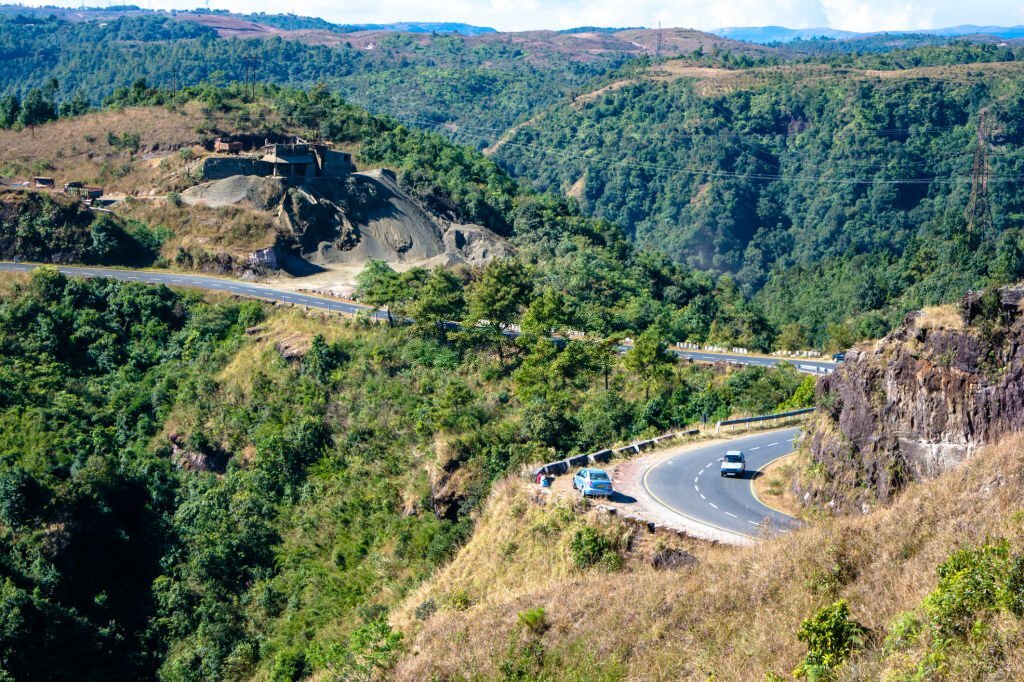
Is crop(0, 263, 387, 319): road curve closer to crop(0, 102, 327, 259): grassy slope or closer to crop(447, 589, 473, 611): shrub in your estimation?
crop(0, 102, 327, 259): grassy slope

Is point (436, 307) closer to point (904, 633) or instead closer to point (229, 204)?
point (229, 204)

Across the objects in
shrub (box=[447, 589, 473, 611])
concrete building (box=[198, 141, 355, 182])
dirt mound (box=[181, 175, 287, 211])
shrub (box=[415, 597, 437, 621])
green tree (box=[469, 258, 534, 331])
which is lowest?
shrub (box=[415, 597, 437, 621])

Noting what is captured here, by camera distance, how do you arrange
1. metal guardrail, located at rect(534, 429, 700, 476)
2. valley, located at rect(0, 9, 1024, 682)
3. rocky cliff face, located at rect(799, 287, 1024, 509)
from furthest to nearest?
metal guardrail, located at rect(534, 429, 700, 476), rocky cliff face, located at rect(799, 287, 1024, 509), valley, located at rect(0, 9, 1024, 682)

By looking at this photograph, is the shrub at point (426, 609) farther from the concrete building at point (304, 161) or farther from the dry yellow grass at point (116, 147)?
the dry yellow grass at point (116, 147)

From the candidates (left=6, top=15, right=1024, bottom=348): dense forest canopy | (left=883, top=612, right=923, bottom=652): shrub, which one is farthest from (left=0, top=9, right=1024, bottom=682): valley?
(left=6, top=15, right=1024, bottom=348): dense forest canopy

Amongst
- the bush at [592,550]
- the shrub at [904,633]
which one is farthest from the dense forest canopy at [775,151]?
the shrub at [904,633]

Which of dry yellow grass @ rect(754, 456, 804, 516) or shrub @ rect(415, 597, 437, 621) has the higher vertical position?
dry yellow grass @ rect(754, 456, 804, 516)
